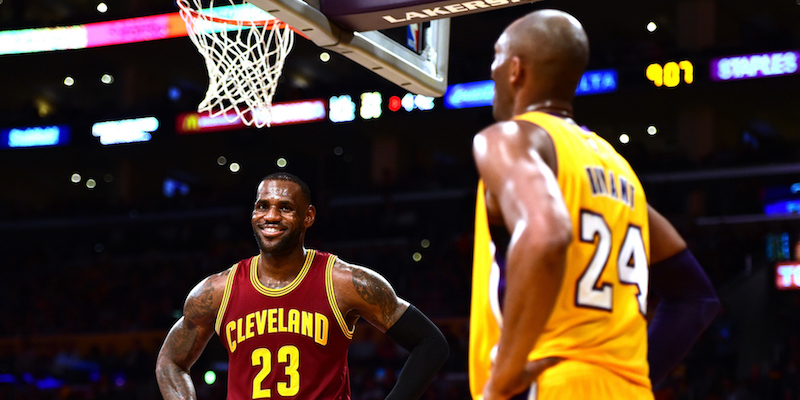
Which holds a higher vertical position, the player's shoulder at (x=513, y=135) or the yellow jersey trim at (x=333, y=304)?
the player's shoulder at (x=513, y=135)

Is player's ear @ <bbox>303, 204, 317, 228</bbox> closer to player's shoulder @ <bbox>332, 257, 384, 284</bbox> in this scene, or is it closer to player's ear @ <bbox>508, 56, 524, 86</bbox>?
player's shoulder @ <bbox>332, 257, 384, 284</bbox>

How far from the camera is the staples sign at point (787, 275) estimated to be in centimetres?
1304

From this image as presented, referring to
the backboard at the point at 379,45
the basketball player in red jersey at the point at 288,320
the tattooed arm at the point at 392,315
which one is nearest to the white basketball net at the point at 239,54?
the backboard at the point at 379,45

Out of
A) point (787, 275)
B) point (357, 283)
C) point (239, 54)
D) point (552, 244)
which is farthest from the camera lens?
point (787, 275)

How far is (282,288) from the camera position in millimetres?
4371

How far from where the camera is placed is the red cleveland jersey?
4172 millimetres

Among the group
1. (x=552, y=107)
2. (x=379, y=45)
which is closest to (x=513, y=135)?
(x=552, y=107)

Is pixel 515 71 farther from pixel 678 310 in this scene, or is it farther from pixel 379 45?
pixel 379 45

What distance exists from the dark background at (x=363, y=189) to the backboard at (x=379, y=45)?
697 cm

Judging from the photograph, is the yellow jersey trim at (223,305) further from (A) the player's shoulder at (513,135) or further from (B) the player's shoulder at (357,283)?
(A) the player's shoulder at (513,135)

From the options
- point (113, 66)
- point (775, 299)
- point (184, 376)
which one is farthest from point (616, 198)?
point (113, 66)

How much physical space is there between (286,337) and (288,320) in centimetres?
8

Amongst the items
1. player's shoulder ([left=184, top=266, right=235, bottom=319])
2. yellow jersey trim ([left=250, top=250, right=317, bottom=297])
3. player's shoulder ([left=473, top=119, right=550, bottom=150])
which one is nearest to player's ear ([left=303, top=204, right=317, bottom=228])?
yellow jersey trim ([left=250, top=250, right=317, bottom=297])

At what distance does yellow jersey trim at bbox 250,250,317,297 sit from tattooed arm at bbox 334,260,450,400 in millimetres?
167
